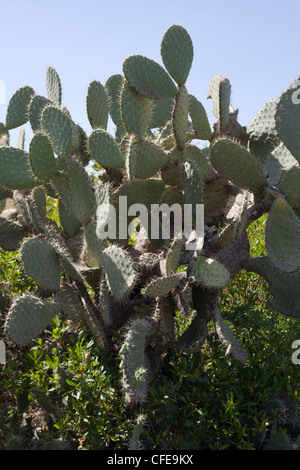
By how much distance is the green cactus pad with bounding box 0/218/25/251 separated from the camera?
3822mm

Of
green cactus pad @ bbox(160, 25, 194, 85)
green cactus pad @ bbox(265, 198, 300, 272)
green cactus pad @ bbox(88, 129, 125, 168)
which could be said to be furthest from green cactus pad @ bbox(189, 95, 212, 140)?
green cactus pad @ bbox(265, 198, 300, 272)

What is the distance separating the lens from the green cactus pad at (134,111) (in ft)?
10.8

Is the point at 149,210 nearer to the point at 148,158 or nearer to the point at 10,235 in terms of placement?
the point at 148,158

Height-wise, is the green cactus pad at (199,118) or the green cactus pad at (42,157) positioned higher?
the green cactus pad at (199,118)

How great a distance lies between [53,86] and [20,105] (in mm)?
399

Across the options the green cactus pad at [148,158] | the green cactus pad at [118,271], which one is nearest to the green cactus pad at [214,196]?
the green cactus pad at [148,158]

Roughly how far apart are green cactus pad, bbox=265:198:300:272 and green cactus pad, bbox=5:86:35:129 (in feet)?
7.05

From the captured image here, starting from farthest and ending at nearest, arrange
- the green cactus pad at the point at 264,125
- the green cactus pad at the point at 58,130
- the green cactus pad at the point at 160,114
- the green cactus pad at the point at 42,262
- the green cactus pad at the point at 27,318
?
the green cactus pad at the point at 160,114
the green cactus pad at the point at 264,125
the green cactus pad at the point at 58,130
the green cactus pad at the point at 42,262
the green cactus pad at the point at 27,318

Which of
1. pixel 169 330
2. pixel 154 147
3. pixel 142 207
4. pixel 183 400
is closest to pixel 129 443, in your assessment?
pixel 183 400

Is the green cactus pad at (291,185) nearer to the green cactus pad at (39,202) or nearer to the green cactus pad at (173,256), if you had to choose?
the green cactus pad at (173,256)

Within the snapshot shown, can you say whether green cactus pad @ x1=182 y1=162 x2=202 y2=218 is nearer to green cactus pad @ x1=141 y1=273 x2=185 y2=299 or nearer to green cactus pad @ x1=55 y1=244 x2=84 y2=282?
green cactus pad @ x1=141 y1=273 x2=185 y2=299

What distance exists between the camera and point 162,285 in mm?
2891

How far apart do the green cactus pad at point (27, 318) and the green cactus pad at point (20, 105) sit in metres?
1.75

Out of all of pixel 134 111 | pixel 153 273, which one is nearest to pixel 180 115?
pixel 134 111
